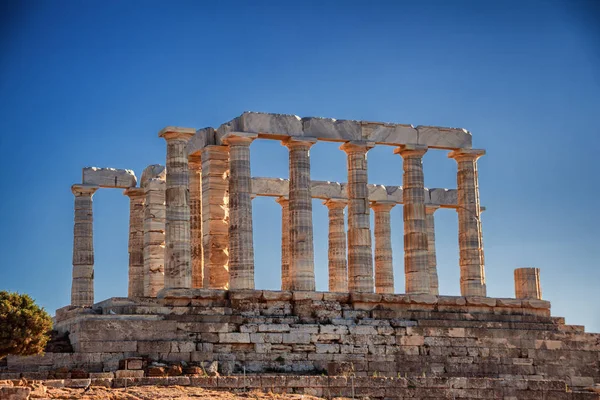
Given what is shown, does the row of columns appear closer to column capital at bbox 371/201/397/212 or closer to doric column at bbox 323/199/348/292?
doric column at bbox 323/199/348/292

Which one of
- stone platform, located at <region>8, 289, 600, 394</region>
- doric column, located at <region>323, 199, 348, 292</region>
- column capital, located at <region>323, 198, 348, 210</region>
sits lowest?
stone platform, located at <region>8, 289, 600, 394</region>

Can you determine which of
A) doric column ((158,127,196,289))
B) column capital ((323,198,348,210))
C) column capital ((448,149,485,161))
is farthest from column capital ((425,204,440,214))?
doric column ((158,127,196,289))

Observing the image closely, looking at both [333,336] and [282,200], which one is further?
[282,200]

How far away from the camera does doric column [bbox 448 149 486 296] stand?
5531 cm

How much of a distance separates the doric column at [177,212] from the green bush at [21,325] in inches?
507

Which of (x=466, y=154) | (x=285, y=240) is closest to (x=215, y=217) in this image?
(x=285, y=240)

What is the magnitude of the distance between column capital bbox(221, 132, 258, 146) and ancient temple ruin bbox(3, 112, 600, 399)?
5 centimetres

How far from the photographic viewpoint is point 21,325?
3628 centimetres

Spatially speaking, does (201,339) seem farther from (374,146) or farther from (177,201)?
(374,146)

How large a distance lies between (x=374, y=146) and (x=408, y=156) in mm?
2250

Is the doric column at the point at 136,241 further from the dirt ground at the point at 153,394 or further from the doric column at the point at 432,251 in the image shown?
the dirt ground at the point at 153,394

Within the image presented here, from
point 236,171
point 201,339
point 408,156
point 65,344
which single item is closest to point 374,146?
point 408,156

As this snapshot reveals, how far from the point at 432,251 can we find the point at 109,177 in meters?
19.1

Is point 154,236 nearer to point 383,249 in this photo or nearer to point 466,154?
point 383,249
